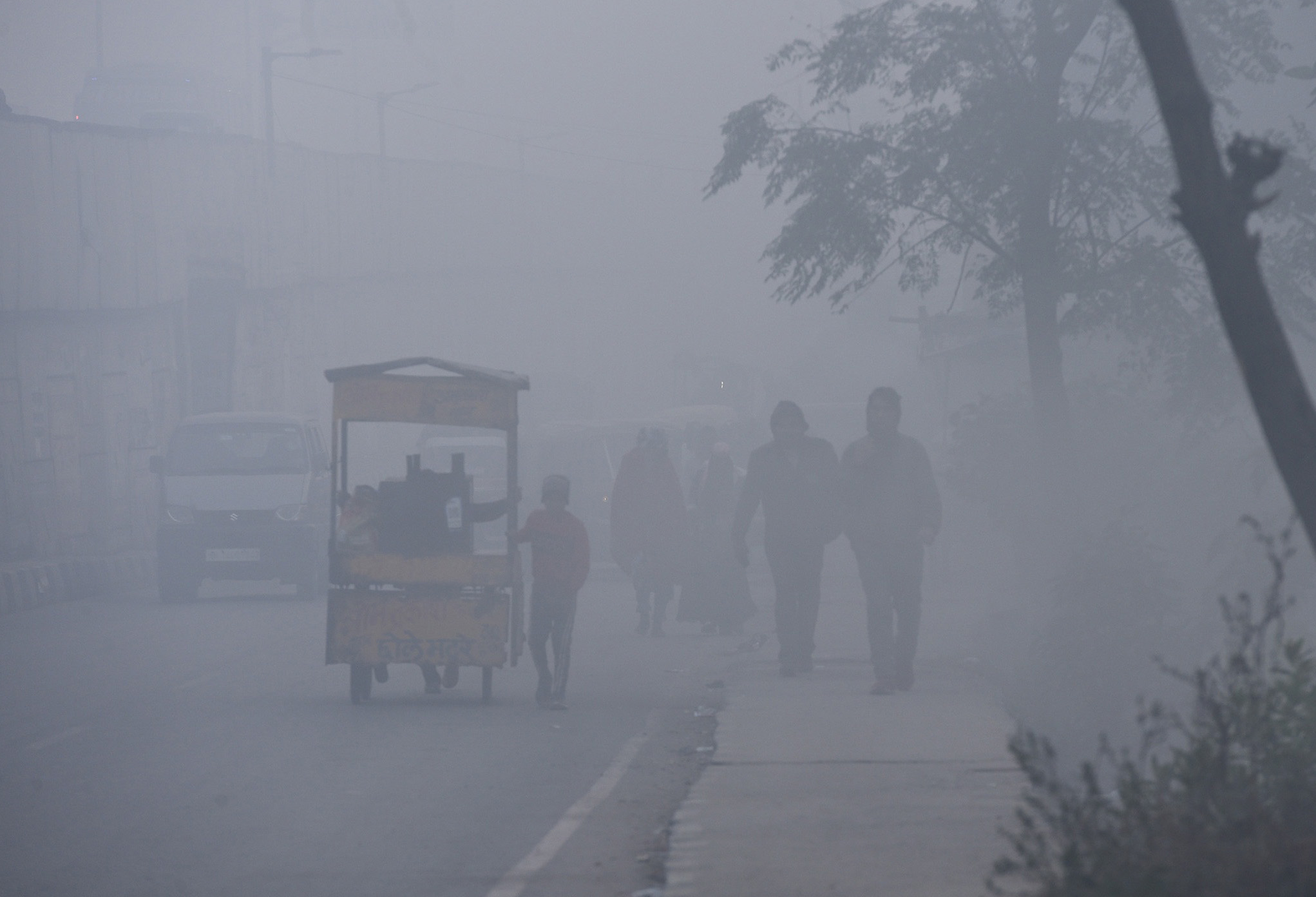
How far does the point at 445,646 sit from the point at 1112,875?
7830 mm

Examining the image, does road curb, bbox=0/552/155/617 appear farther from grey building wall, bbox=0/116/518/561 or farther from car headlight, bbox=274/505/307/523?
car headlight, bbox=274/505/307/523

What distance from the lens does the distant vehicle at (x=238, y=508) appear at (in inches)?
779

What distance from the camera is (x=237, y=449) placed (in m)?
20.6

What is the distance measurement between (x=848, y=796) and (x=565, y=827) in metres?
1.31

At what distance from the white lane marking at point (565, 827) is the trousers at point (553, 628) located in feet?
4.98

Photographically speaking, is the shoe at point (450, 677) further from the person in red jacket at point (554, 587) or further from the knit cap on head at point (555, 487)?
the knit cap on head at point (555, 487)

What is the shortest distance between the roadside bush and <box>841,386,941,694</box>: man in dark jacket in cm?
556

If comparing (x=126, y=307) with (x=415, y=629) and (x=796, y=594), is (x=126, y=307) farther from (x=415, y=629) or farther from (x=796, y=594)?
(x=796, y=594)

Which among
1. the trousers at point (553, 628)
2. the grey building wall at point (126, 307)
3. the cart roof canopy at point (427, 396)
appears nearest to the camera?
the cart roof canopy at point (427, 396)

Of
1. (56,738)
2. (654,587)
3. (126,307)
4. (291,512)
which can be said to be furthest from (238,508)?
(126,307)

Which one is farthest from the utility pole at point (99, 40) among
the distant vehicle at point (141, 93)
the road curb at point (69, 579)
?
the road curb at point (69, 579)

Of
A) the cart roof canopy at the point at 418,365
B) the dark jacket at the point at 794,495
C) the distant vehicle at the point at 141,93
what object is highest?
the distant vehicle at the point at 141,93

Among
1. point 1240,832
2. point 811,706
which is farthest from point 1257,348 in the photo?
point 811,706

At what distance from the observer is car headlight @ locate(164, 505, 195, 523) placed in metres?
19.8
